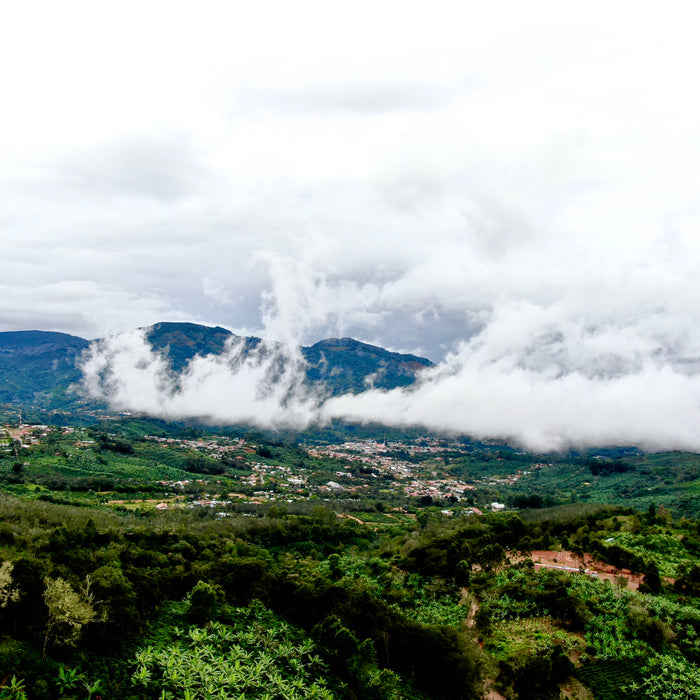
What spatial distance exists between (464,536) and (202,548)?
31.3 m

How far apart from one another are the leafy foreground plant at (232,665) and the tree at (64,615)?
10.8 ft

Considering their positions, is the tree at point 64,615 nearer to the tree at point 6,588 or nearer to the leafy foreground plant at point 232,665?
the tree at point 6,588

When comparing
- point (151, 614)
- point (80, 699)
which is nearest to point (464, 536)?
point (151, 614)

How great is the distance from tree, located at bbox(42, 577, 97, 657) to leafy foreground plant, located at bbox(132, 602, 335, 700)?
3.30 m

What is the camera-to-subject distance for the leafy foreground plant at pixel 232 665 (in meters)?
20.5

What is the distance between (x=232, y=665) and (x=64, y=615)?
906 centimetres

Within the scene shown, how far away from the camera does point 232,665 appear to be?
77.8 ft

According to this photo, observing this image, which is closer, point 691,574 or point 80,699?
point 80,699

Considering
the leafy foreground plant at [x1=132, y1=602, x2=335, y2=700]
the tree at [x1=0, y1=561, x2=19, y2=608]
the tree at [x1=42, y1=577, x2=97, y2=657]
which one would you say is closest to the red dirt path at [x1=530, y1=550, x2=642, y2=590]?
the leafy foreground plant at [x1=132, y1=602, x2=335, y2=700]

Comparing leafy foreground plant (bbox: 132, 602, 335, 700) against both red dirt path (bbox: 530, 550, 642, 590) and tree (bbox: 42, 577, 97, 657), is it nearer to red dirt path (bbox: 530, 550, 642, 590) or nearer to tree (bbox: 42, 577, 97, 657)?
tree (bbox: 42, 577, 97, 657)

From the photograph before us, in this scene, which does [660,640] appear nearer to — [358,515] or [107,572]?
[107,572]

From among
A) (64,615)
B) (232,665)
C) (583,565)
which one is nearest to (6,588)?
(64,615)

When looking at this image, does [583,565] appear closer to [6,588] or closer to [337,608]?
[337,608]

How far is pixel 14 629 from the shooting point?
74.1ft
